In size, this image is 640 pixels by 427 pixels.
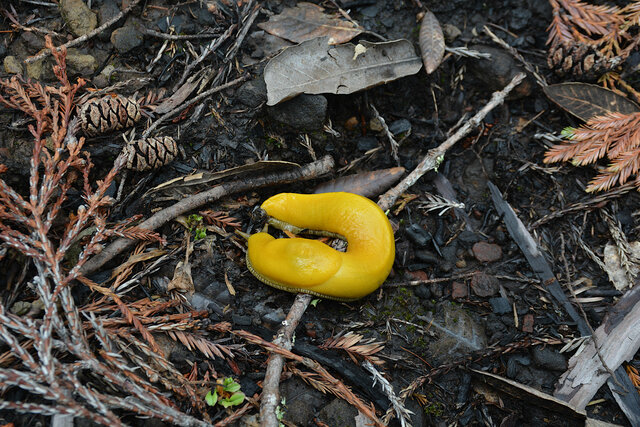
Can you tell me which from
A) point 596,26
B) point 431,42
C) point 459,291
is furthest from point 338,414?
point 596,26

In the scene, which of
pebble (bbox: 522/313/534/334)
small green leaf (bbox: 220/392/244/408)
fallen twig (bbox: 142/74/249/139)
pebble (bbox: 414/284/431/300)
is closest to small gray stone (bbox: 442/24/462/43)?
fallen twig (bbox: 142/74/249/139)

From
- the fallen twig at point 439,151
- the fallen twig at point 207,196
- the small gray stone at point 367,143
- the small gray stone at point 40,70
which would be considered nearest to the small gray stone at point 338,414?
the fallen twig at point 439,151

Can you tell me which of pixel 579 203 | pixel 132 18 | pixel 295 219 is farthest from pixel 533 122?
pixel 132 18

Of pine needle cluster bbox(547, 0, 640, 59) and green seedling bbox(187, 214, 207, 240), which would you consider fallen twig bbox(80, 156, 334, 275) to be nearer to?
green seedling bbox(187, 214, 207, 240)

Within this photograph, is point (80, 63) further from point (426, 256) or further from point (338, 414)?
point (338, 414)

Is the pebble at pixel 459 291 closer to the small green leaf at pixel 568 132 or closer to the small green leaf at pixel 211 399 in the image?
the small green leaf at pixel 568 132

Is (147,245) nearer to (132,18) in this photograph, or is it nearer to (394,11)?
(132,18)
